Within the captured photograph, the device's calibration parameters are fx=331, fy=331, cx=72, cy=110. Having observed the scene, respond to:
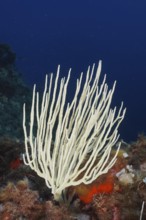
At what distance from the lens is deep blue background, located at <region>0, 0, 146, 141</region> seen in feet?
356

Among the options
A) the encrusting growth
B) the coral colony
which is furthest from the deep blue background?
the encrusting growth

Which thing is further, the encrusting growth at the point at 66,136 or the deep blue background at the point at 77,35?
the deep blue background at the point at 77,35

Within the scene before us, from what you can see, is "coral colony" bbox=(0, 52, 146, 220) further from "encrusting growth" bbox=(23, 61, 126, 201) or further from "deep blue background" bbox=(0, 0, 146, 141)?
"deep blue background" bbox=(0, 0, 146, 141)

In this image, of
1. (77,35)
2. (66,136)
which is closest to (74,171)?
(66,136)

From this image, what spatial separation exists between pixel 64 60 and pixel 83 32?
35891mm

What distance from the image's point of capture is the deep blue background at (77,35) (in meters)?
109

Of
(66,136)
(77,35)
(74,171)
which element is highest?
(66,136)

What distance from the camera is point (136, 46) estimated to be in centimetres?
14300

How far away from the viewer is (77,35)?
5640 inches

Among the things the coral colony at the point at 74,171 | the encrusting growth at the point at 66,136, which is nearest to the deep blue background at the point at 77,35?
the coral colony at the point at 74,171

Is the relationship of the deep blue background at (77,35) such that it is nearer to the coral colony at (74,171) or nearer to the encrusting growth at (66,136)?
the coral colony at (74,171)

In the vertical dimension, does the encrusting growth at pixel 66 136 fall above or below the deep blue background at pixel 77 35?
above

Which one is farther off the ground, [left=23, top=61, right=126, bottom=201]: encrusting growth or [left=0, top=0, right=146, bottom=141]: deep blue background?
[left=23, top=61, right=126, bottom=201]: encrusting growth

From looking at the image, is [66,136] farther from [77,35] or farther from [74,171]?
[77,35]
